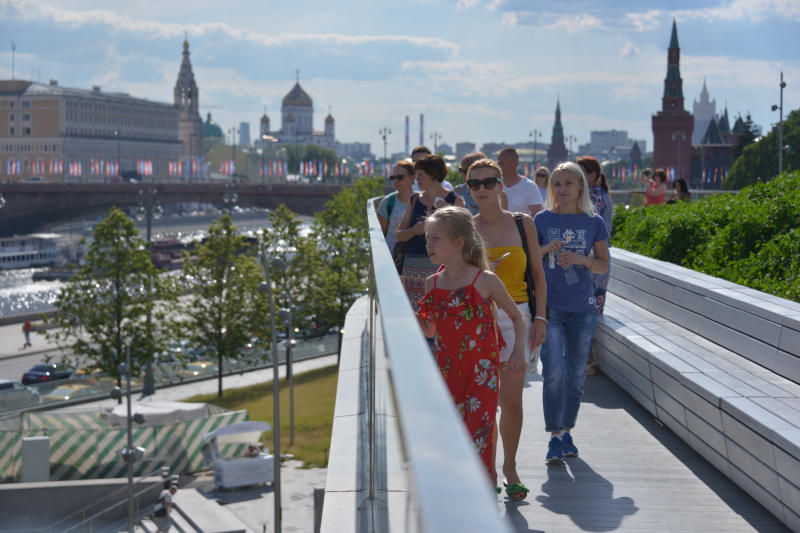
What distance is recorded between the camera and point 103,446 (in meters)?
31.5

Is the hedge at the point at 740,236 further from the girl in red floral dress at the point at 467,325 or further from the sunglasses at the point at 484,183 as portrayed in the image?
the girl in red floral dress at the point at 467,325

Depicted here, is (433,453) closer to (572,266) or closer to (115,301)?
(572,266)

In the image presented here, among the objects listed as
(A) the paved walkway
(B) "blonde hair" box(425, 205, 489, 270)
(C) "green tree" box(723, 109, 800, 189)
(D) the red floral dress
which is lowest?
(A) the paved walkway

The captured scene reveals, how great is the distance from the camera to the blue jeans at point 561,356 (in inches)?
253

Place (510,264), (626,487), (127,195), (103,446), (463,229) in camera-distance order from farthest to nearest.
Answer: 1. (127,195)
2. (103,446)
3. (626,487)
4. (510,264)
5. (463,229)

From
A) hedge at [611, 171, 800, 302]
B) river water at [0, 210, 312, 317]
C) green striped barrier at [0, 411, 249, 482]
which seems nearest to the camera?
hedge at [611, 171, 800, 302]

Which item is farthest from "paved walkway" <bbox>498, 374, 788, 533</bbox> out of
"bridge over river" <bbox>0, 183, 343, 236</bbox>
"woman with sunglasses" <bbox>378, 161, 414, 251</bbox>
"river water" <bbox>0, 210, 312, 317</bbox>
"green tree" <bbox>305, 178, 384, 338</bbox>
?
"bridge over river" <bbox>0, 183, 343, 236</bbox>

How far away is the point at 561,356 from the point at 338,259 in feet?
132

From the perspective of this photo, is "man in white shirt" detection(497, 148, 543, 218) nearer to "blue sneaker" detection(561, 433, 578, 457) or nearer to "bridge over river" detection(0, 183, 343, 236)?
"blue sneaker" detection(561, 433, 578, 457)

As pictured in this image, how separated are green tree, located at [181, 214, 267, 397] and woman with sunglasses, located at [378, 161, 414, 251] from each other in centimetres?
3451

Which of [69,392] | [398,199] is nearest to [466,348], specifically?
[398,199]

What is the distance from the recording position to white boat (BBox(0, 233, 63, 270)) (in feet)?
341

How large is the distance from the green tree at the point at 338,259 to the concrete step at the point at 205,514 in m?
15.6

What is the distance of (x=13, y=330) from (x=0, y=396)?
2864cm
